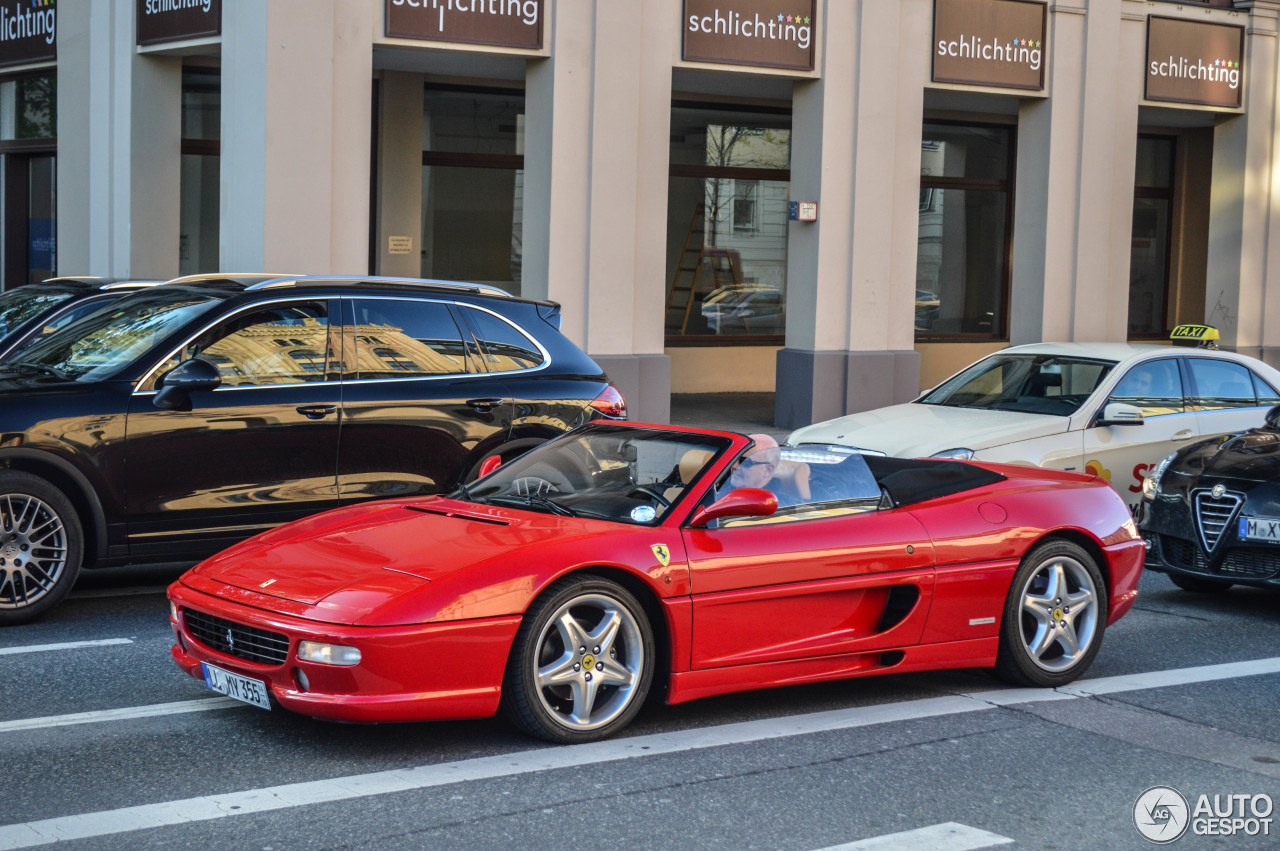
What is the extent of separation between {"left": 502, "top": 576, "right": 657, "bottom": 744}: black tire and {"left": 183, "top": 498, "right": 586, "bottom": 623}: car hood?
11.1 inches

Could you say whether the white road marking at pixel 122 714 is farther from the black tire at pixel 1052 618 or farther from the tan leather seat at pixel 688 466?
the black tire at pixel 1052 618

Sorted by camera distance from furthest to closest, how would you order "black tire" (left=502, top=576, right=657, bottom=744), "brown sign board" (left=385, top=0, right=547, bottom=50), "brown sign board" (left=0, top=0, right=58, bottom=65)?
1. "brown sign board" (left=0, top=0, right=58, bottom=65)
2. "brown sign board" (left=385, top=0, right=547, bottom=50)
3. "black tire" (left=502, top=576, right=657, bottom=744)

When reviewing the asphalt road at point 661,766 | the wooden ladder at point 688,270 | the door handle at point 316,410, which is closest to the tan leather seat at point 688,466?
the asphalt road at point 661,766

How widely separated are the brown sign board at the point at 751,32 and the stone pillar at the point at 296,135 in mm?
3782

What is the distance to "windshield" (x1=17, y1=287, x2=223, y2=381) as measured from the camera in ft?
25.5

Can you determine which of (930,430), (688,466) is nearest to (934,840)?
(688,466)

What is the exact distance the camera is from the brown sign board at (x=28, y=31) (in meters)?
18.1

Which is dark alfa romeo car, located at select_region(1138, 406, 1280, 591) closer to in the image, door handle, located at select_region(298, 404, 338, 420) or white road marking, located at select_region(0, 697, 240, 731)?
door handle, located at select_region(298, 404, 338, 420)

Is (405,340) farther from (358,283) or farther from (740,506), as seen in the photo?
(740,506)

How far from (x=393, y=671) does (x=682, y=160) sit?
15.6 m

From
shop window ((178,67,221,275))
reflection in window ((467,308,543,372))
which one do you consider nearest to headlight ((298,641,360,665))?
reflection in window ((467,308,543,372))

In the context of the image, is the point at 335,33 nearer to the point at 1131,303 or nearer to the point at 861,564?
the point at 861,564

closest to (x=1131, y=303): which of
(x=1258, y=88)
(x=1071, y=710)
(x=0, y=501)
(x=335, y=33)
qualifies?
(x=1258, y=88)

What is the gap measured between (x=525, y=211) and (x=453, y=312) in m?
7.27
